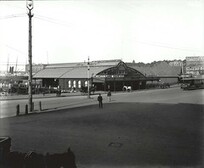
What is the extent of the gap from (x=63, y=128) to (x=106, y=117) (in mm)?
4624

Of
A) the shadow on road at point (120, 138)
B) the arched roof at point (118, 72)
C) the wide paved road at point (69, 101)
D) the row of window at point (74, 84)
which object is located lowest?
the shadow on road at point (120, 138)

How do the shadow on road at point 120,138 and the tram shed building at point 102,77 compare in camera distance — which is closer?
the shadow on road at point 120,138

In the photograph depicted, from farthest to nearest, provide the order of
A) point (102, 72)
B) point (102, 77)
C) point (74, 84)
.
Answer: point (74, 84)
point (102, 72)
point (102, 77)

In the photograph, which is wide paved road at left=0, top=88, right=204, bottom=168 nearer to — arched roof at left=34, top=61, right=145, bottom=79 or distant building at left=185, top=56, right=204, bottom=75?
arched roof at left=34, top=61, right=145, bottom=79

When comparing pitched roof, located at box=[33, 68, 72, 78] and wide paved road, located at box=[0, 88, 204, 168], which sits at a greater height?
pitched roof, located at box=[33, 68, 72, 78]

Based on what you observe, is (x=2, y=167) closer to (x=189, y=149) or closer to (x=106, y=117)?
(x=189, y=149)

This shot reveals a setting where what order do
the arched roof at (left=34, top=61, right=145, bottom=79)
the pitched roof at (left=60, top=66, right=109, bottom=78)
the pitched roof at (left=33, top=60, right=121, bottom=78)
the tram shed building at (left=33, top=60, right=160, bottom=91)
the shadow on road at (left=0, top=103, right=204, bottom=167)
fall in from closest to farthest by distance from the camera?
the shadow on road at (left=0, top=103, right=204, bottom=167)
the tram shed building at (left=33, top=60, right=160, bottom=91)
the arched roof at (left=34, top=61, right=145, bottom=79)
the pitched roof at (left=60, top=66, right=109, bottom=78)
the pitched roof at (left=33, top=60, right=121, bottom=78)

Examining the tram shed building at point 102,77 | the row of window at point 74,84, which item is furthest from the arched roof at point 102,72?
the row of window at point 74,84

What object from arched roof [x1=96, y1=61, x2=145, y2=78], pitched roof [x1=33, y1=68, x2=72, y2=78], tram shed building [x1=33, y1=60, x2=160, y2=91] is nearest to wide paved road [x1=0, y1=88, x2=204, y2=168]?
tram shed building [x1=33, y1=60, x2=160, y2=91]

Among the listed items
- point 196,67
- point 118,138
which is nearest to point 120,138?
point 118,138

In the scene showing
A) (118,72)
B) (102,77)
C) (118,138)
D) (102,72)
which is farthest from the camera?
(118,72)

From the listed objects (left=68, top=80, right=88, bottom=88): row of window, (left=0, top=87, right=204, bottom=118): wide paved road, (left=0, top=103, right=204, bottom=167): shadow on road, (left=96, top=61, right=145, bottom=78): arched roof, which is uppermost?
(left=96, top=61, right=145, bottom=78): arched roof

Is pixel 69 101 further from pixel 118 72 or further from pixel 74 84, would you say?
pixel 118 72

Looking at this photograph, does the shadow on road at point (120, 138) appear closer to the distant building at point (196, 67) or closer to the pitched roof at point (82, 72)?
the pitched roof at point (82, 72)
